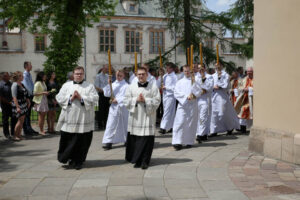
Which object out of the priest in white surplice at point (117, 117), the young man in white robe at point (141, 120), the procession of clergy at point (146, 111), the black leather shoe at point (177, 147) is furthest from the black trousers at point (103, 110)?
the young man in white robe at point (141, 120)

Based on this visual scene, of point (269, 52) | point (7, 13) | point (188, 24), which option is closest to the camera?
point (269, 52)

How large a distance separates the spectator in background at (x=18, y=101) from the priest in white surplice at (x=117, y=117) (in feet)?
7.97

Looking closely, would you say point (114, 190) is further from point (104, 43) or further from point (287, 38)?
point (104, 43)

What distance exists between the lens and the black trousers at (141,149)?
671 cm

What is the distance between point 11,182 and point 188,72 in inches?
178

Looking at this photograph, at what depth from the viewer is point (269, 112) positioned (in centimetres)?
753

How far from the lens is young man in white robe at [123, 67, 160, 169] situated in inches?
266

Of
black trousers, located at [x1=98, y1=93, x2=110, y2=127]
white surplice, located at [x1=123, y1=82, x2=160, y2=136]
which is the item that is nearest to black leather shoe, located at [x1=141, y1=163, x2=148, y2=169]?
white surplice, located at [x1=123, y1=82, x2=160, y2=136]

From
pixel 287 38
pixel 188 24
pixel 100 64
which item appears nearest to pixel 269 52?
pixel 287 38

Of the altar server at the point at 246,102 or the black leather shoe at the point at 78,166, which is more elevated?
the altar server at the point at 246,102

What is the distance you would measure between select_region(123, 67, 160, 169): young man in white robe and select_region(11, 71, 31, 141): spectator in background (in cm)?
402

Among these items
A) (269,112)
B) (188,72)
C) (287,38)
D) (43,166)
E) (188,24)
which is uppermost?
(188,24)

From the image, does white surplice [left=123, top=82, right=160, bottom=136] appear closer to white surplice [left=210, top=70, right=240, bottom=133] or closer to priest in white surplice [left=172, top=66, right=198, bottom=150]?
priest in white surplice [left=172, top=66, right=198, bottom=150]

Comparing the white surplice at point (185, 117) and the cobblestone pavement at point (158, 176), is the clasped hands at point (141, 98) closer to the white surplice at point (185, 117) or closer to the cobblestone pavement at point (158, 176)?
the cobblestone pavement at point (158, 176)
